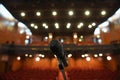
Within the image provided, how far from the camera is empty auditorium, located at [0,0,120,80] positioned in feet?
54.4

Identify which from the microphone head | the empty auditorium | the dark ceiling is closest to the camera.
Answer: the microphone head

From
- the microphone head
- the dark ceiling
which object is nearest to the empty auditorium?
the dark ceiling

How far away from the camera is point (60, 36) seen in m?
25.0

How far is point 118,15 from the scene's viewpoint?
20125mm

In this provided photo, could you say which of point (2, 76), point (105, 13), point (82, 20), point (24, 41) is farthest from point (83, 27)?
point (2, 76)

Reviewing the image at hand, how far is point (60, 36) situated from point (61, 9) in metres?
8.21

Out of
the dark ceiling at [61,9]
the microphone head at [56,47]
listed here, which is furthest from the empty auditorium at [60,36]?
the microphone head at [56,47]

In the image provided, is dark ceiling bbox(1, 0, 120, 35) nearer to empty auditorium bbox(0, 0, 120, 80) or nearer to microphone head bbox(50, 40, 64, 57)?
empty auditorium bbox(0, 0, 120, 80)

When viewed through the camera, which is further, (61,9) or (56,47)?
(61,9)

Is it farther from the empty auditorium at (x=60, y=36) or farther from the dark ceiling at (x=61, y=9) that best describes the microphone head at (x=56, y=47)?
the dark ceiling at (x=61, y=9)

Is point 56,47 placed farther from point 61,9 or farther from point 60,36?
point 60,36

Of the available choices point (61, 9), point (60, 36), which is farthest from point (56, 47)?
point (60, 36)

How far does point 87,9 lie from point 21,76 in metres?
10.1

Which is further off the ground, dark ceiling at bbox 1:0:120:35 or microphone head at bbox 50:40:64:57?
dark ceiling at bbox 1:0:120:35
